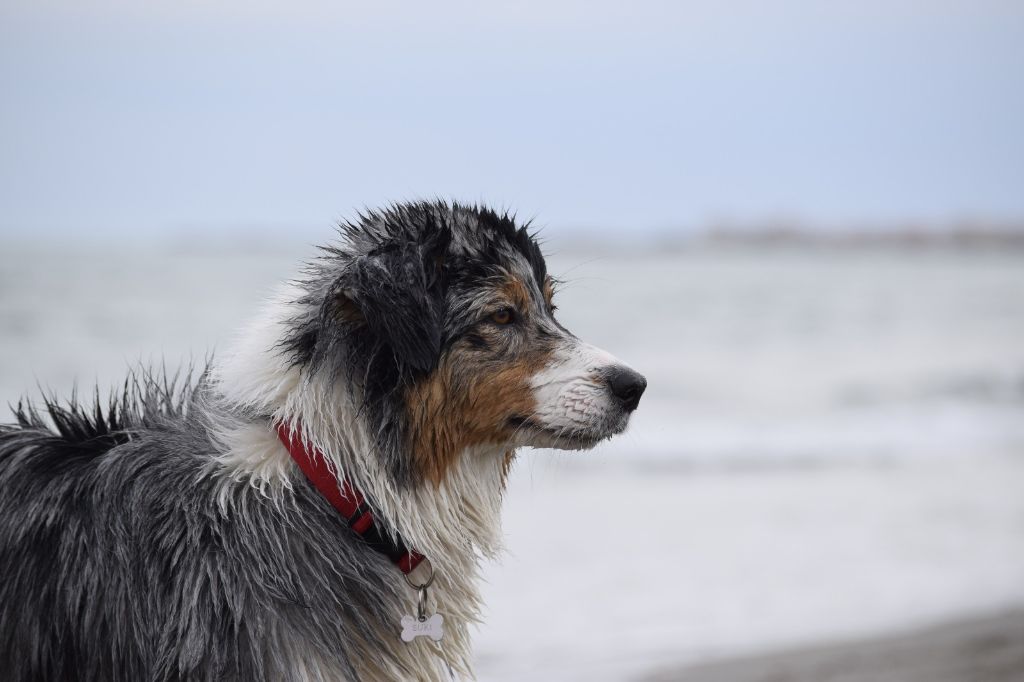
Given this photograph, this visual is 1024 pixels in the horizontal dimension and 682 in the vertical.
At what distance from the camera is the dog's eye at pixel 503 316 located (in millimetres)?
3115

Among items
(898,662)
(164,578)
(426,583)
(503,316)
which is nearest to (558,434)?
(503,316)

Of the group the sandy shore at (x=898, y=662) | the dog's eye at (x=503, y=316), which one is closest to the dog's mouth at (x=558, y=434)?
the dog's eye at (x=503, y=316)

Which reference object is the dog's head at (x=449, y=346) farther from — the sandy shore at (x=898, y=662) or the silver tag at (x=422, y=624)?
the sandy shore at (x=898, y=662)

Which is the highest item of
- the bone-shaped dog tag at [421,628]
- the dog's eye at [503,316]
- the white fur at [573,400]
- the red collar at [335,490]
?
the dog's eye at [503,316]

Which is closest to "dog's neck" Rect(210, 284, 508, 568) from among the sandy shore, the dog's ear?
the dog's ear

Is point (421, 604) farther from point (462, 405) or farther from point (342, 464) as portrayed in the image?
point (462, 405)

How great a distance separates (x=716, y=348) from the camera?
1655 centimetres

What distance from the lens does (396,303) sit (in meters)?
2.87

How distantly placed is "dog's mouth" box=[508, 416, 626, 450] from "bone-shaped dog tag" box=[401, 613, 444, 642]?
1.87ft

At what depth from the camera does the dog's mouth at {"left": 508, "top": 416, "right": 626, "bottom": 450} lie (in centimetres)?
307

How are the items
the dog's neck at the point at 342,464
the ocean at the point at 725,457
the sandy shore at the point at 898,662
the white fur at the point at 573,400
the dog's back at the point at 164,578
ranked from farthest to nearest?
the ocean at the point at 725,457
the sandy shore at the point at 898,662
the white fur at the point at 573,400
the dog's neck at the point at 342,464
the dog's back at the point at 164,578

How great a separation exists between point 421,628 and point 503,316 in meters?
0.93

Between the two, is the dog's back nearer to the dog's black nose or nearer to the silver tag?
the silver tag

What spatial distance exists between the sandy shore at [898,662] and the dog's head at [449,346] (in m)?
2.33
